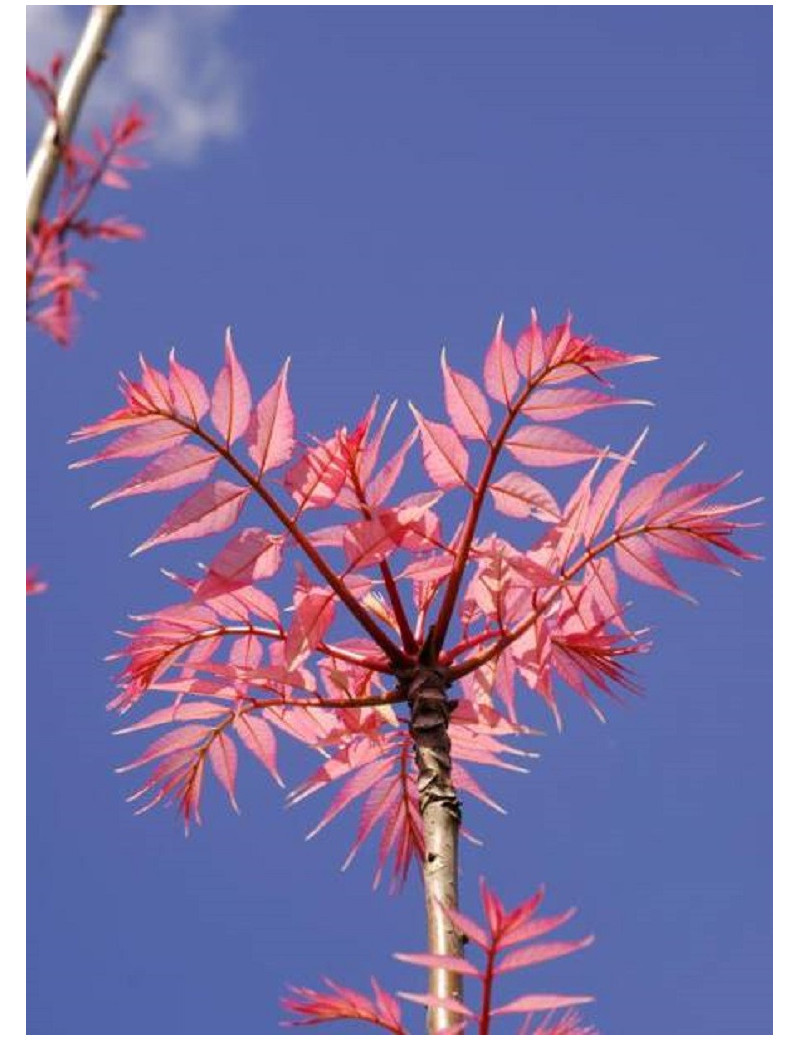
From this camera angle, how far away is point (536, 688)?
1591 millimetres

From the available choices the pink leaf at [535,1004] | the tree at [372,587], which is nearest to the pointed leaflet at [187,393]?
the tree at [372,587]

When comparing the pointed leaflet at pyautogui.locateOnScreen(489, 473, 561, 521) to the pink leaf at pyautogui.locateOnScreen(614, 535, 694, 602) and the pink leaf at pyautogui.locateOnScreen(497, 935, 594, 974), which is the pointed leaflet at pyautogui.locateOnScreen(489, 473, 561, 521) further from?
the pink leaf at pyautogui.locateOnScreen(497, 935, 594, 974)

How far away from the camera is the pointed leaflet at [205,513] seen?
147cm

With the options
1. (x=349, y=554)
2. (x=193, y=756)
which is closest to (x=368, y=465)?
(x=349, y=554)

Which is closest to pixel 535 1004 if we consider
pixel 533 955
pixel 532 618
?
pixel 533 955

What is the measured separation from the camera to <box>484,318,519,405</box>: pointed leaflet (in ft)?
4.97

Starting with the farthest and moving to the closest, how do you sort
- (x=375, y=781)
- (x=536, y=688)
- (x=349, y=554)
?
1. (x=375, y=781)
2. (x=536, y=688)
3. (x=349, y=554)

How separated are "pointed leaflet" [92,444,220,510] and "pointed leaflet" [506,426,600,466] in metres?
0.36

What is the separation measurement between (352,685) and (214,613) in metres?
0.19

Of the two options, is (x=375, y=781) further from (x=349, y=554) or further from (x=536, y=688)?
(x=349, y=554)

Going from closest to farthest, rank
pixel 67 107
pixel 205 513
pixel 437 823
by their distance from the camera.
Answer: pixel 67 107 < pixel 437 823 < pixel 205 513

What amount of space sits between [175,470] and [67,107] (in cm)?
57

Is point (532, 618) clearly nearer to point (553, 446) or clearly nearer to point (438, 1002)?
point (553, 446)

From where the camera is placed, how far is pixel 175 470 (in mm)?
1489
